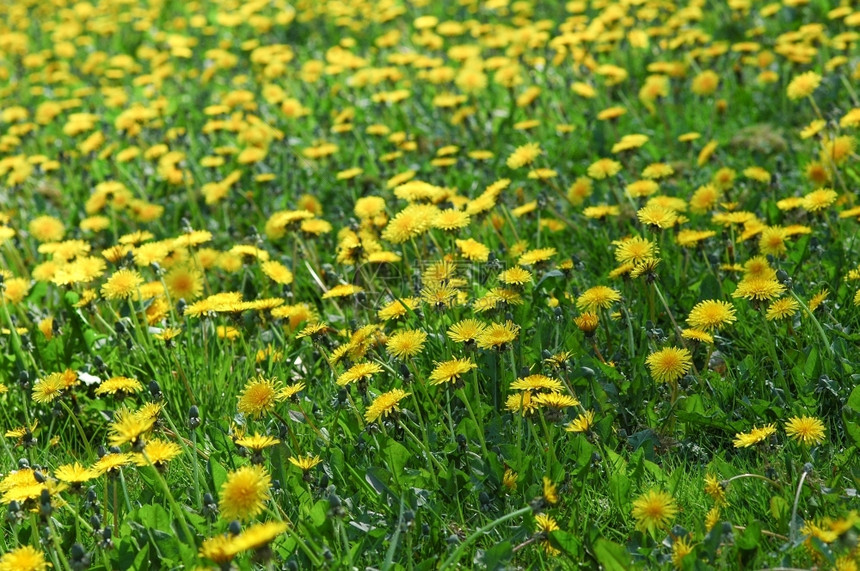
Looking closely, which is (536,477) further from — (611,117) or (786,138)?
(786,138)

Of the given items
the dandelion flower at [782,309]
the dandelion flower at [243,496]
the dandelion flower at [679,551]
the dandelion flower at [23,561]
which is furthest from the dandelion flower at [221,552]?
the dandelion flower at [782,309]

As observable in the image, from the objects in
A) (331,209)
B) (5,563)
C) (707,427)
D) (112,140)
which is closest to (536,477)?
(707,427)

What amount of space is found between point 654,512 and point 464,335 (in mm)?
720

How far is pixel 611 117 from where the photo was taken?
4805mm

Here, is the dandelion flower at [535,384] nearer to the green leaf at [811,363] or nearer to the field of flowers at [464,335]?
the field of flowers at [464,335]

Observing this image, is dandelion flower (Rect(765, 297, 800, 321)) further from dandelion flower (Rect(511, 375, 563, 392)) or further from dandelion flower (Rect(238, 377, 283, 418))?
dandelion flower (Rect(238, 377, 283, 418))

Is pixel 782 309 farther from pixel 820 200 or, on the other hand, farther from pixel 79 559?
pixel 79 559

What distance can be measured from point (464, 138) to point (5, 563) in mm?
3853

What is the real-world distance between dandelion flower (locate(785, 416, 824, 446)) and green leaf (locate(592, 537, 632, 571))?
1.90 feet

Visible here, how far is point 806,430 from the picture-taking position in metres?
2.36

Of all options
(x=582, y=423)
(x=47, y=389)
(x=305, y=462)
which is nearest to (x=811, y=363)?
(x=582, y=423)

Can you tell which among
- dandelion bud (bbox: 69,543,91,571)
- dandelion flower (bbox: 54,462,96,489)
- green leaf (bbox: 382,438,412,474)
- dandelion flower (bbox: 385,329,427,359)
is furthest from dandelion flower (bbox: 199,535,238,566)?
dandelion flower (bbox: 385,329,427,359)

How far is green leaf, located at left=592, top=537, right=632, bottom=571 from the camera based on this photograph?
210 centimetres

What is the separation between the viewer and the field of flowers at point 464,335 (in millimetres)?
2316
